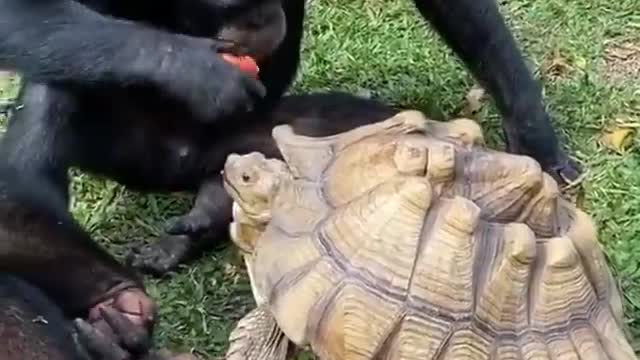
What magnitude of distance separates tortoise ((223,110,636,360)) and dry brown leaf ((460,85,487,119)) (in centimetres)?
121

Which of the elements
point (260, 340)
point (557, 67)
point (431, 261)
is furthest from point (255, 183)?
point (557, 67)

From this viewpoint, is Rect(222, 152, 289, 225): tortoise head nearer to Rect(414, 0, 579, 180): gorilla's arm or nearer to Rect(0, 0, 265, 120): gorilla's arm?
Rect(0, 0, 265, 120): gorilla's arm

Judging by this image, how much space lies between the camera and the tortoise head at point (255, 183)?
8.62 feet

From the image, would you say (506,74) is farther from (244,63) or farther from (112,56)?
(112,56)

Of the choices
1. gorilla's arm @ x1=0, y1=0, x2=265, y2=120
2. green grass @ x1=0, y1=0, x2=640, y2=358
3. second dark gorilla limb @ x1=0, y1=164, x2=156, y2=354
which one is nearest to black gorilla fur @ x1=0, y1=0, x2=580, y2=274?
gorilla's arm @ x1=0, y1=0, x2=265, y2=120

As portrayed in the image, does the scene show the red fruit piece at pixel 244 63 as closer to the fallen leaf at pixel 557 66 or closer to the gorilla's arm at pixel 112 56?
the gorilla's arm at pixel 112 56

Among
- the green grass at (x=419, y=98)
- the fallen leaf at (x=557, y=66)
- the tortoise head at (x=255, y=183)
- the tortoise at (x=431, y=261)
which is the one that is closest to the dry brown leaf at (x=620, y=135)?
the green grass at (x=419, y=98)

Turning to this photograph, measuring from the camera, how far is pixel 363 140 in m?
2.65

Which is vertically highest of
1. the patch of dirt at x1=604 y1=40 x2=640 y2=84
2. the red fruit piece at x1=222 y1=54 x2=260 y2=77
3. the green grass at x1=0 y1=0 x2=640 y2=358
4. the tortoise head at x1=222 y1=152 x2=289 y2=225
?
the red fruit piece at x1=222 y1=54 x2=260 y2=77

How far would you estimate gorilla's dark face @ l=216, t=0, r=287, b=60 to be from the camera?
3.07 metres

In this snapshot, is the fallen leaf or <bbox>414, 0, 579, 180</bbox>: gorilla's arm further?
the fallen leaf

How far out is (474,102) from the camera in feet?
12.6

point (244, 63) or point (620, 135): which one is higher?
point (244, 63)

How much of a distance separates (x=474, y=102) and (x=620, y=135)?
38cm
